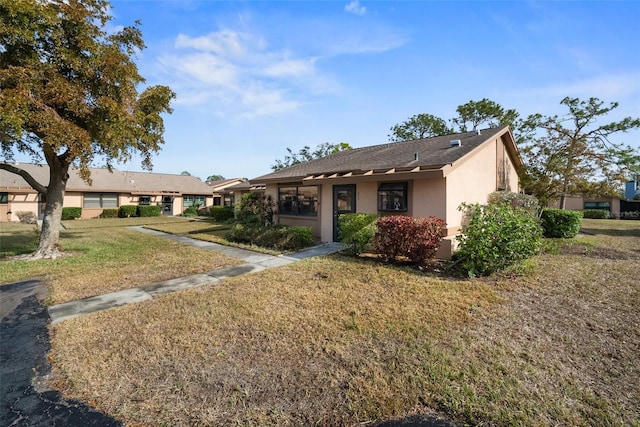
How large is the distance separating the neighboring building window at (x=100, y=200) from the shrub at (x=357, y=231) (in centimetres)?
2690

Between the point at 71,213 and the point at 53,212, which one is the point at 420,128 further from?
the point at 71,213

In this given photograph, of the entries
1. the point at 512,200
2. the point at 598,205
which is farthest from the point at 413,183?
the point at 598,205

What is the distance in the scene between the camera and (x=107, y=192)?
2656 centimetres

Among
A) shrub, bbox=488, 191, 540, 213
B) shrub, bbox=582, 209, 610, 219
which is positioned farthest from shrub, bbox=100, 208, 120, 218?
shrub, bbox=582, 209, 610, 219

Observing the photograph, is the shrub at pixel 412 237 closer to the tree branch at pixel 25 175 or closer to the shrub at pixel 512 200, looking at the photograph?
the shrub at pixel 512 200

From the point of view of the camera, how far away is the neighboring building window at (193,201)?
32.0m

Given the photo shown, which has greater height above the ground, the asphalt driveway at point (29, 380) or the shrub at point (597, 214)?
the shrub at point (597, 214)

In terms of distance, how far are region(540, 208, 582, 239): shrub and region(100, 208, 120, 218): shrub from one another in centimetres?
3244

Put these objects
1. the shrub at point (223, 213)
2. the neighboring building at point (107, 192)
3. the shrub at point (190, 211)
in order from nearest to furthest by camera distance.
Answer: the neighboring building at point (107, 192)
the shrub at point (223, 213)
the shrub at point (190, 211)

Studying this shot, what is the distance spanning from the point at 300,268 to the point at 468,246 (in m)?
4.20

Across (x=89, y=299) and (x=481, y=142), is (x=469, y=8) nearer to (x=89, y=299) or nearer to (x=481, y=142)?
(x=481, y=142)

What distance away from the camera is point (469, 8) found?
25.9 feet

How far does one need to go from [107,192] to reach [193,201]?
8159mm

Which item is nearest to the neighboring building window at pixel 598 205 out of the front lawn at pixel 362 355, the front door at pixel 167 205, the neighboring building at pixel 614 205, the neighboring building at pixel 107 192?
the neighboring building at pixel 614 205
